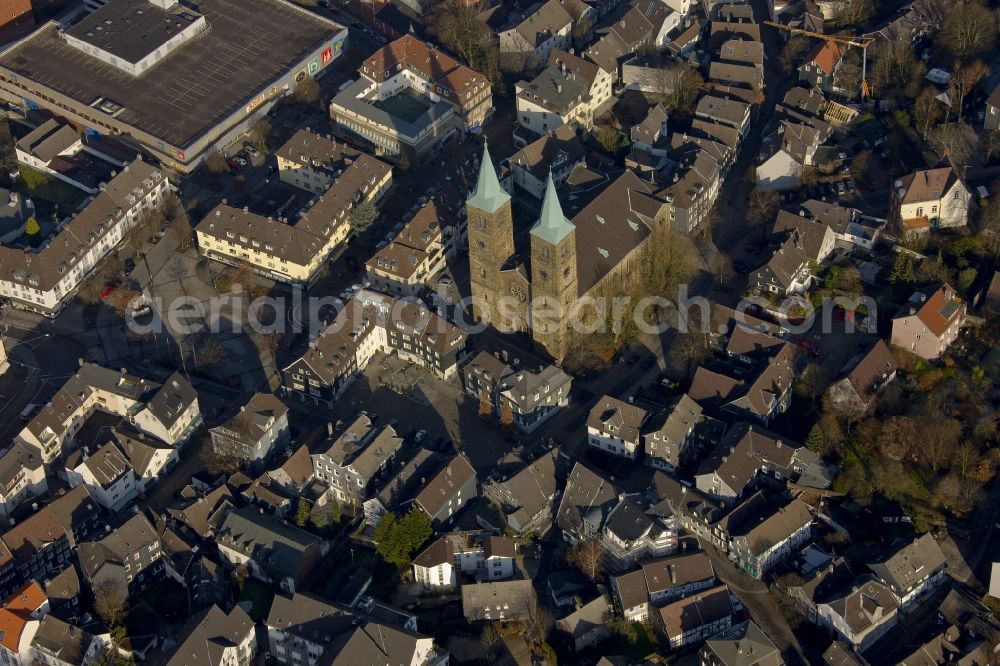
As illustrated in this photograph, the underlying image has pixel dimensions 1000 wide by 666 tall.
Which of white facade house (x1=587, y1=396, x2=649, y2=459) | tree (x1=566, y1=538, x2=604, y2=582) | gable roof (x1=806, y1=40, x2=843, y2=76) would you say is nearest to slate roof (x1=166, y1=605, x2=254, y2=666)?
tree (x1=566, y1=538, x2=604, y2=582)

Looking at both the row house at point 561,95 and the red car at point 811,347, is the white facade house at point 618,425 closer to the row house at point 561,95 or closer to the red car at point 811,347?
the red car at point 811,347

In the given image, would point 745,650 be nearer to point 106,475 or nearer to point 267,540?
point 267,540

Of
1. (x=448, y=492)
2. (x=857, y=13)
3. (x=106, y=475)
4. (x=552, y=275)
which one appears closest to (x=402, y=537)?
(x=448, y=492)

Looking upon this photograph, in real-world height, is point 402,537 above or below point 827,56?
below

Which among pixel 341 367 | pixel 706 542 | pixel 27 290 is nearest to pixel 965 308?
pixel 706 542

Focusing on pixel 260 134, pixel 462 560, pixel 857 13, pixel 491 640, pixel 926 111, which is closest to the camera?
pixel 491 640

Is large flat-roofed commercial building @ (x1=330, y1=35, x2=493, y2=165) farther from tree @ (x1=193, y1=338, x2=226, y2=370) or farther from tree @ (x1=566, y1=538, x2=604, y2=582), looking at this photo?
tree @ (x1=566, y1=538, x2=604, y2=582)
